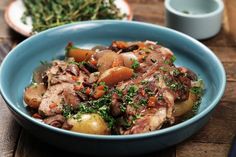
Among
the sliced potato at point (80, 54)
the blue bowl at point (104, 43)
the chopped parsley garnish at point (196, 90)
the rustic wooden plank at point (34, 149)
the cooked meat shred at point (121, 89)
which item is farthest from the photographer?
the sliced potato at point (80, 54)

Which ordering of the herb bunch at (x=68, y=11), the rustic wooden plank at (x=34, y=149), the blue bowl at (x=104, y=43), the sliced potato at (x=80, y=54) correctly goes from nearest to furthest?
the blue bowl at (x=104, y=43)
the rustic wooden plank at (x=34, y=149)
the sliced potato at (x=80, y=54)
the herb bunch at (x=68, y=11)

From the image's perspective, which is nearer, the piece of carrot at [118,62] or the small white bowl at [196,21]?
the piece of carrot at [118,62]

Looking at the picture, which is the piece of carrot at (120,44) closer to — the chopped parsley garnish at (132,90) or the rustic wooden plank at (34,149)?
the chopped parsley garnish at (132,90)

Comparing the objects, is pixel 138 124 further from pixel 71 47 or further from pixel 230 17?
pixel 230 17

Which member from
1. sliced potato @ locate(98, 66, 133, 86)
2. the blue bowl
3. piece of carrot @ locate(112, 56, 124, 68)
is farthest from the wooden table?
piece of carrot @ locate(112, 56, 124, 68)

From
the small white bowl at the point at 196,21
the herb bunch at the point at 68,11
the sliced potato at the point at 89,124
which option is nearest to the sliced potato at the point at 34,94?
the sliced potato at the point at 89,124

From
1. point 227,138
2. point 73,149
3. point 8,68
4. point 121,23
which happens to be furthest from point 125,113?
point 121,23
